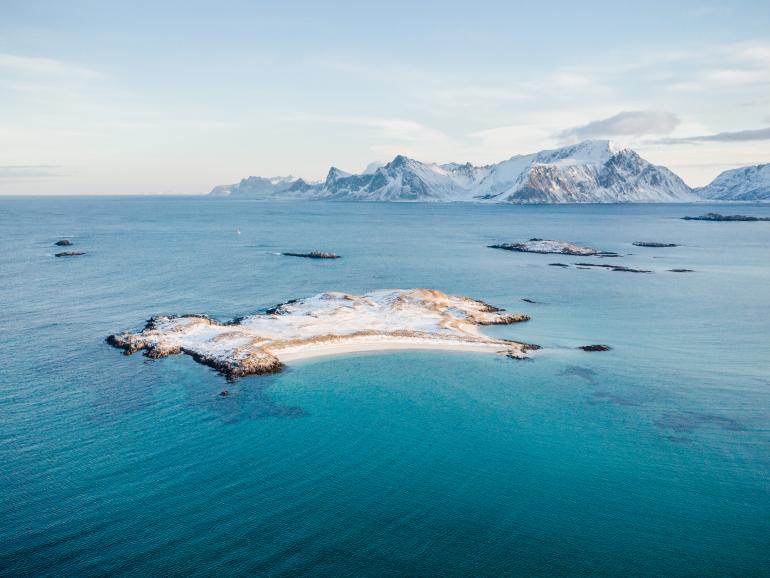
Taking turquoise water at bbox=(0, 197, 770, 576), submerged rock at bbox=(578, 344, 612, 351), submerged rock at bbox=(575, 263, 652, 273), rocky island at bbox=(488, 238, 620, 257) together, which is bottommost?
turquoise water at bbox=(0, 197, 770, 576)

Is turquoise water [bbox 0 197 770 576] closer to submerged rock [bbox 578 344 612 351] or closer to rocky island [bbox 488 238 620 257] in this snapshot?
submerged rock [bbox 578 344 612 351]

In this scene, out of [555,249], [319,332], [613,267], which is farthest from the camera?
[555,249]

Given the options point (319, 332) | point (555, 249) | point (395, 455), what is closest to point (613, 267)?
point (555, 249)

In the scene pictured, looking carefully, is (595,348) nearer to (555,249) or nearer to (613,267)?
(613,267)

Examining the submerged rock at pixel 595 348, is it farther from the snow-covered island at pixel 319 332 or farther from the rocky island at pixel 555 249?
the rocky island at pixel 555 249

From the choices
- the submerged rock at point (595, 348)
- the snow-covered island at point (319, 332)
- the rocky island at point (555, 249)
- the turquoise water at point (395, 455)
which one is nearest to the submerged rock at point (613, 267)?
the rocky island at point (555, 249)

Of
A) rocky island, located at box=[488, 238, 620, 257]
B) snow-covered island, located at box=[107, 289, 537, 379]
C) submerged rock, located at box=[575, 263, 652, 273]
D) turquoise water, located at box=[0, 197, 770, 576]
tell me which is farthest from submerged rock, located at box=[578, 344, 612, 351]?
rocky island, located at box=[488, 238, 620, 257]

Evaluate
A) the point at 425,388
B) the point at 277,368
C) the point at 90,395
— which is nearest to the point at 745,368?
the point at 425,388
